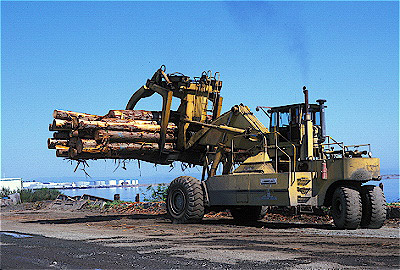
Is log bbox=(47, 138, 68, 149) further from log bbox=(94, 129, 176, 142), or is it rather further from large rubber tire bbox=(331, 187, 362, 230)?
large rubber tire bbox=(331, 187, 362, 230)

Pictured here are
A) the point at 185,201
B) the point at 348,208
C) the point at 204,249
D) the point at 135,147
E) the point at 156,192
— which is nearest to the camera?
the point at 204,249

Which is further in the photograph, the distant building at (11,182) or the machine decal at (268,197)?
the distant building at (11,182)

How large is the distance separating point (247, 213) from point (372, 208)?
517 centimetres

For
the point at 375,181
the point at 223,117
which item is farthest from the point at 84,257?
the point at 223,117

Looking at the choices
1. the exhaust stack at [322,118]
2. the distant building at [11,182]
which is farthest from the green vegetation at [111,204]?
the distant building at [11,182]

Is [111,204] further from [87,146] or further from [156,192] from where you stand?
→ [87,146]

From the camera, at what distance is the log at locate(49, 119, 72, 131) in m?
17.1

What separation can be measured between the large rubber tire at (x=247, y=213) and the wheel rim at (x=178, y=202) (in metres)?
1.91

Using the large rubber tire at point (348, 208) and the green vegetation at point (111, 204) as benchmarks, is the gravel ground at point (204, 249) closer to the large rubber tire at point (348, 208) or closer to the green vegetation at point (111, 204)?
the large rubber tire at point (348, 208)

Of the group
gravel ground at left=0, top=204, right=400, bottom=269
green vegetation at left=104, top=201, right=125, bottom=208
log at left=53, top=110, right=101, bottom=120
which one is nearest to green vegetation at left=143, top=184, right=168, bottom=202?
green vegetation at left=104, top=201, right=125, bottom=208

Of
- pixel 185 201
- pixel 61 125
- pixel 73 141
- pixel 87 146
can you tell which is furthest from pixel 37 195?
pixel 185 201

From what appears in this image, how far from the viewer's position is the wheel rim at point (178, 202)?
56.5 feet

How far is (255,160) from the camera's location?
52.3 ft

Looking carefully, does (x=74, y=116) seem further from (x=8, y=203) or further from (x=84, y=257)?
(x=8, y=203)
